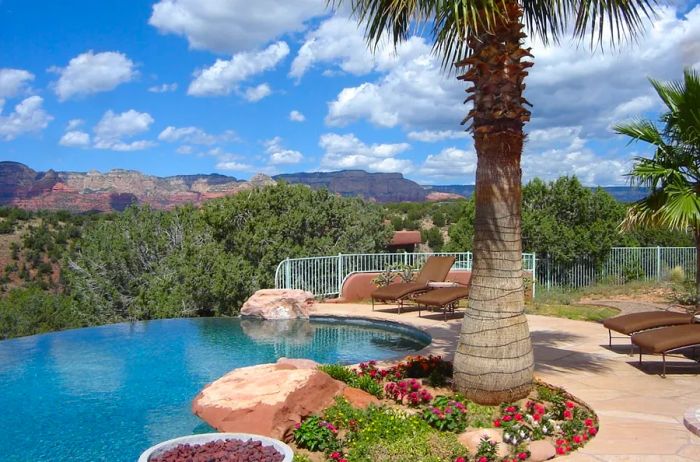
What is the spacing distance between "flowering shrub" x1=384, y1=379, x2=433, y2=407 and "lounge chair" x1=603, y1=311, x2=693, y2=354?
3541 millimetres

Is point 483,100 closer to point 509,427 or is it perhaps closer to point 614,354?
point 509,427

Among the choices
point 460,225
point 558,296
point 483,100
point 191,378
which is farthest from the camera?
point 460,225

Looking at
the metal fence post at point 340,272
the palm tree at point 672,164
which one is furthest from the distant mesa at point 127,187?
the palm tree at point 672,164

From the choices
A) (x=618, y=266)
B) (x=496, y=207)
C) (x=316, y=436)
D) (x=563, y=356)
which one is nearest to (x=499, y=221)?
(x=496, y=207)

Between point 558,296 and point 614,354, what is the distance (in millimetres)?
7328

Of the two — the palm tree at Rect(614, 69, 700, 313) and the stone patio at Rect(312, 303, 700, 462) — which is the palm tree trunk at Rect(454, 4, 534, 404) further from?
the palm tree at Rect(614, 69, 700, 313)

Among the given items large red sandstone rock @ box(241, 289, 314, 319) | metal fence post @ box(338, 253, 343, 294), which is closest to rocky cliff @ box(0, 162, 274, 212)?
metal fence post @ box(338, 253, 343, 294)

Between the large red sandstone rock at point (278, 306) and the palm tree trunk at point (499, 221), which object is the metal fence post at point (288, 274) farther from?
the palm tree trunk at point (499, 221)

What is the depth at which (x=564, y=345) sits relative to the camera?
9867 mm

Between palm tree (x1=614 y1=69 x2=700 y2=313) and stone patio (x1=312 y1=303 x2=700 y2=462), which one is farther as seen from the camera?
palm tree (x1=614 y1=69 x2=700 y2=313)

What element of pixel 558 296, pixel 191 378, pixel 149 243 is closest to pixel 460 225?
pixel 558 296

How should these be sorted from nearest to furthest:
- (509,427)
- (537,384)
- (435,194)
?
(509,427) → (537,384) → (435,194)

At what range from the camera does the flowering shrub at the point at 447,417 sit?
555cm

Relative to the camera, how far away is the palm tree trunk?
6074mm
